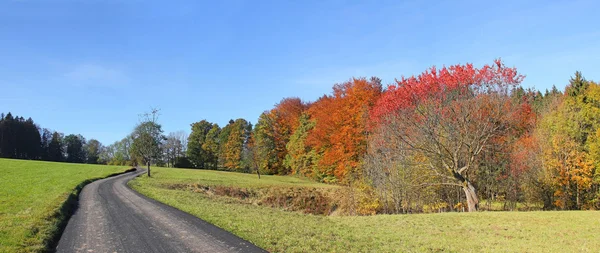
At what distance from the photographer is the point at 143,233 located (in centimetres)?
1094

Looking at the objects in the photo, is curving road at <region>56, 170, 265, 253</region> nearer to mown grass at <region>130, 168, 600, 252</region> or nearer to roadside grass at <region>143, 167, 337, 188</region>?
mown grass at <region>130, 168, 600, 252</region>

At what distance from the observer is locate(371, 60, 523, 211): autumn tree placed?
2165 centimetres

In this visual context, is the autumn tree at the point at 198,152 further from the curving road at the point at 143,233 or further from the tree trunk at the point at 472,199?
the tree trunk at the point at 472,199

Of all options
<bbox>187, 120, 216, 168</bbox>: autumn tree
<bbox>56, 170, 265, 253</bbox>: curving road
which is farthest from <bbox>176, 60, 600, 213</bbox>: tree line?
<bbox>187, 120, 216, 168</bbox>: autumn tree

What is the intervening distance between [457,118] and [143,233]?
19.8 metres

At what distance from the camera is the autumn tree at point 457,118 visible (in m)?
21.7

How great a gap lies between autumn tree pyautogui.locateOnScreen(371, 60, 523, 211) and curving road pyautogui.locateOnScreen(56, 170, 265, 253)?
52.1 feet

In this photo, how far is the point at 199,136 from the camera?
Answer: 87.8 m

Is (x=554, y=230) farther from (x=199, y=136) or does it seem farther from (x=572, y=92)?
(x=199, y=136)

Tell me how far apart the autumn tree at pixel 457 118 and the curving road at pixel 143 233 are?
52.1 feet

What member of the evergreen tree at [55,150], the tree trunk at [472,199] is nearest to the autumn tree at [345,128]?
the tree trunk at [472,199]

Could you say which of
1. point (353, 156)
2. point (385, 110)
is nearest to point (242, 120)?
point (353, 156)

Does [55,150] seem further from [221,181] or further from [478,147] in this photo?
[478,147]

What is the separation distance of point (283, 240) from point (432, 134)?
1544 centimetres
